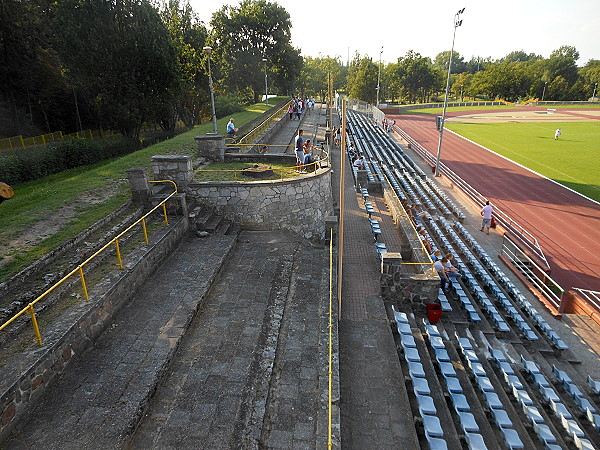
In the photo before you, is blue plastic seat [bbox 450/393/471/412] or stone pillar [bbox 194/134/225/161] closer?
blue plastic seat [bbox 450/393/471/412]

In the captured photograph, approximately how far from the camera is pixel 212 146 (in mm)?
16125

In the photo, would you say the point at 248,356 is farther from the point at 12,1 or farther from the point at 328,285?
the point at 12,1

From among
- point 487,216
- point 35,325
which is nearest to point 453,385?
point 35,325

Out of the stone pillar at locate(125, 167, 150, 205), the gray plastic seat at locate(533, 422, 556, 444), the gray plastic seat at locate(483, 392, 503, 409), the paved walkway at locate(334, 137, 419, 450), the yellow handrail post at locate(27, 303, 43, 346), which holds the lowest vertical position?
the gray plastic seat at locate(533, 422, 556, 444)

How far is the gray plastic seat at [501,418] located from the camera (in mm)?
6977

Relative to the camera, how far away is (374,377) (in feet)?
24.1

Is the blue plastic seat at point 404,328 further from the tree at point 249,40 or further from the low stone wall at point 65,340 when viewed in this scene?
the tree at point 249,40

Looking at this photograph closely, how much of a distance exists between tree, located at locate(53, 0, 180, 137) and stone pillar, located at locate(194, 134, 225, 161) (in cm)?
1357

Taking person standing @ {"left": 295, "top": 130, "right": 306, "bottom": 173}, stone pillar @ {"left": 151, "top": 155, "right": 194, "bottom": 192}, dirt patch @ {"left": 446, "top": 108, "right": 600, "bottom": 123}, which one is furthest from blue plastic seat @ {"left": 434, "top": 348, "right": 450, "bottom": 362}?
dirt patch @ {"left": 446, "top": 108, "right": 600, "bottom": 123}

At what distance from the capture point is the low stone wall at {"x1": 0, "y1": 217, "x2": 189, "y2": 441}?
5051 mm

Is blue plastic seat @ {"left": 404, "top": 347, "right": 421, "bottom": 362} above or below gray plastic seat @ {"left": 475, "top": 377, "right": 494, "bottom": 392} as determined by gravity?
above

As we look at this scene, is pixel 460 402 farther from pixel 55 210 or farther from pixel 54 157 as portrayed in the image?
pixel 54 157

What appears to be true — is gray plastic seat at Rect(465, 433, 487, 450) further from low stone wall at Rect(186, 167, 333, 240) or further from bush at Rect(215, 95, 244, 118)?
bush at Rect(215, 95, 244, 118)

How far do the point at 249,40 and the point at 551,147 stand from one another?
41.4 m
